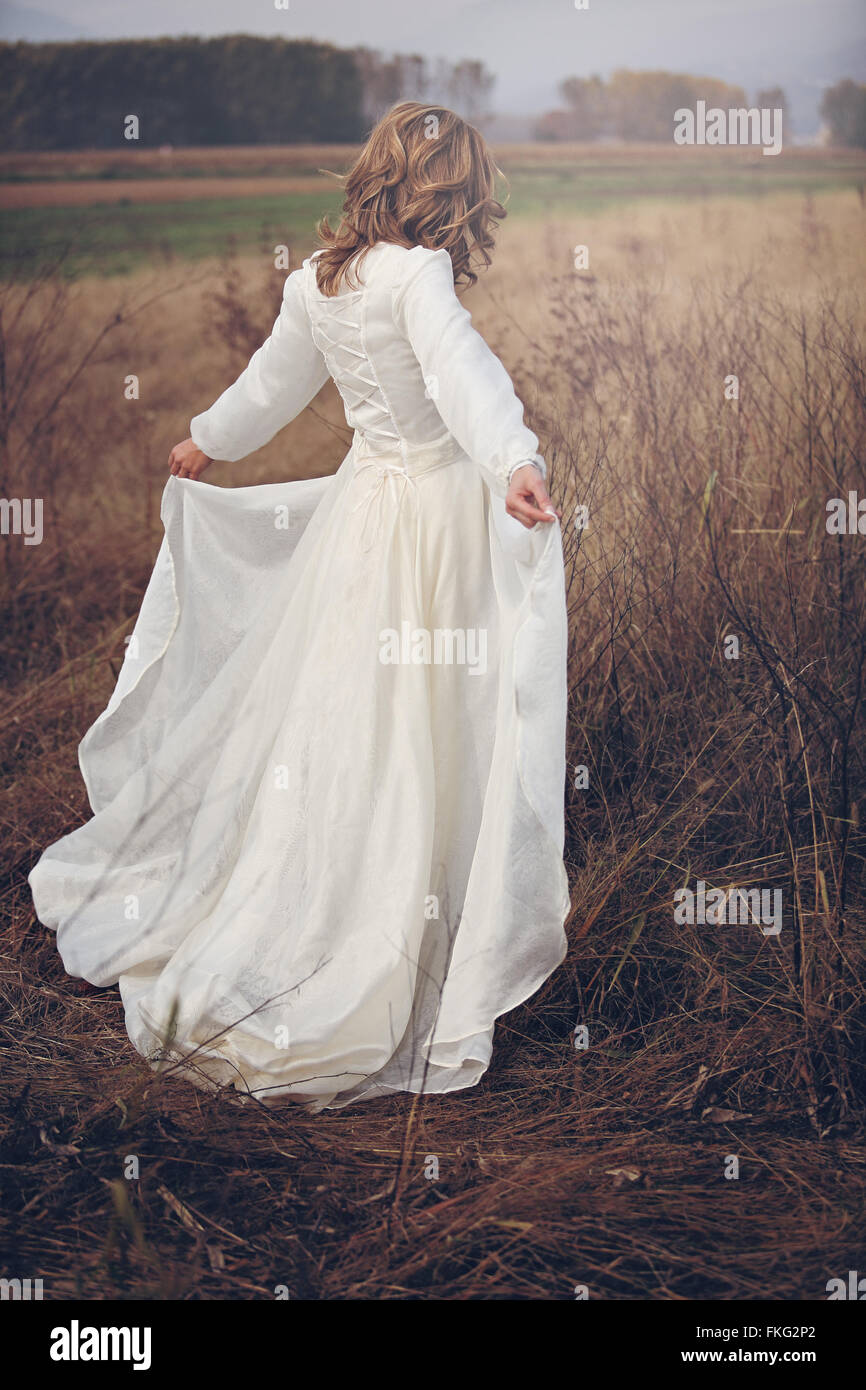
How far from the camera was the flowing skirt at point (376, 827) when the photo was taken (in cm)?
182

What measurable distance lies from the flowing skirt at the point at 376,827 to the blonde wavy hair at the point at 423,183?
0.34 meters

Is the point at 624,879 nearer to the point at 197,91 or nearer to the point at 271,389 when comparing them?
the point at 271,389

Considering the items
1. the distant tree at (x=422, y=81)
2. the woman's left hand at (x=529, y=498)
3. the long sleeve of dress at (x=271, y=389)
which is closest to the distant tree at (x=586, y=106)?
the distant tree at (x=422, y=81)

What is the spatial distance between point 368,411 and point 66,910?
45.8 inches

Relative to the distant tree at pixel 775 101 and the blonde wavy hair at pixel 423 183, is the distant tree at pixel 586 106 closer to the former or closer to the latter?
the distant tree at pixel 775 101

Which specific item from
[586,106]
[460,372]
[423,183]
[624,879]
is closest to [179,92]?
[586,106]

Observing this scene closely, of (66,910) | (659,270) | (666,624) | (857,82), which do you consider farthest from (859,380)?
(66,910)

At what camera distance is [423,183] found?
1842 mm

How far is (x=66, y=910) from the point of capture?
7.63 ft

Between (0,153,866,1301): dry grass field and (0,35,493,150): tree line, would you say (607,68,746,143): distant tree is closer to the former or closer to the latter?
(0,153,866,1301): dry grass field

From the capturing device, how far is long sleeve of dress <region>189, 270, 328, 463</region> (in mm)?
2043

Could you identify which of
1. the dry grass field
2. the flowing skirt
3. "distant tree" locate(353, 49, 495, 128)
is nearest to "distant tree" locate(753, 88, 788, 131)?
the dry grass field

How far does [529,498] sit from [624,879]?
90 centimetres

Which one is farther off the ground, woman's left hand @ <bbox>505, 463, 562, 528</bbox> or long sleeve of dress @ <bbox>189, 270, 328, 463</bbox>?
long sleeve of dress @ <bbox>189, 270, 328, 463</bbox>
